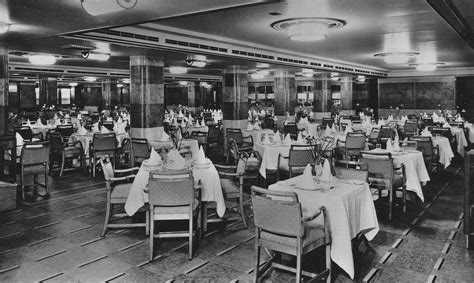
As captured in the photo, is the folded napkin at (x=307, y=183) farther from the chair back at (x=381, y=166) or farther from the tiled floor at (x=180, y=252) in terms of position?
the chair back at (x=381, y=166)

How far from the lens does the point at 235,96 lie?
39.0 feet

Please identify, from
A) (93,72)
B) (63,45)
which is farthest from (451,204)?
(93,72)

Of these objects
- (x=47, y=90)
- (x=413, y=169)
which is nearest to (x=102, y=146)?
(x=413, y=169)

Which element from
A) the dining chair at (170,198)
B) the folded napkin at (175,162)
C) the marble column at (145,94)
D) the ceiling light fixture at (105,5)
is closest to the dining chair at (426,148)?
the folded napkin at (175,162)

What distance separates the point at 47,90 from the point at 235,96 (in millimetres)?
11745

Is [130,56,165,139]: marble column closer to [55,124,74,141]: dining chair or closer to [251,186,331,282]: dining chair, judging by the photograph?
[55,124,74,141]: dining chair

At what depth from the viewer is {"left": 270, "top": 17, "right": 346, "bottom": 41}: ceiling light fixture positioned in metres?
6.19

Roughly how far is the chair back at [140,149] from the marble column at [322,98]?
10776 mm

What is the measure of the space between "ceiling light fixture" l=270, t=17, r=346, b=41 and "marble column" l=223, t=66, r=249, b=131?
515cm

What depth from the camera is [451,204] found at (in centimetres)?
606

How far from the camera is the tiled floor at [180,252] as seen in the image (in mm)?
3598

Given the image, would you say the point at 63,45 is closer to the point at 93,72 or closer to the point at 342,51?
the point at 342,51

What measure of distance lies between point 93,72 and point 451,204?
46.9ft

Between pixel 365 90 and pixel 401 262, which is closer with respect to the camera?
pixel 401 262
